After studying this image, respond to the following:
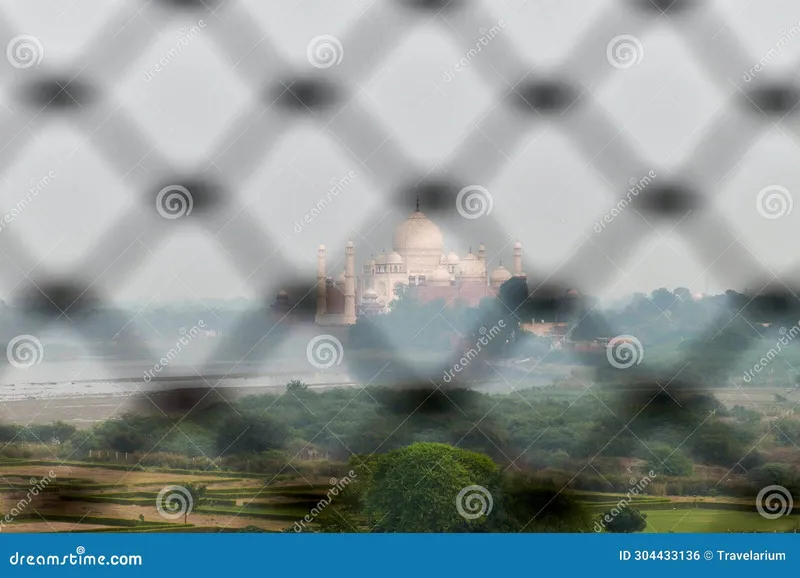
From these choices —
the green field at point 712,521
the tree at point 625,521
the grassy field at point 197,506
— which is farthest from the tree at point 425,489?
the green field at point 712,521

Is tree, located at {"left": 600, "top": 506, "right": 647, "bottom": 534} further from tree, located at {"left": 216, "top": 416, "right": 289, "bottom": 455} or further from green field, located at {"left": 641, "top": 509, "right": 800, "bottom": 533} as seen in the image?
tree, located at {"left": 216, "top": 416, "right": 289, "bottom": 455}

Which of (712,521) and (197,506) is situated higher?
(197,506)

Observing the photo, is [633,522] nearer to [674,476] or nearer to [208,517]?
[674,476]

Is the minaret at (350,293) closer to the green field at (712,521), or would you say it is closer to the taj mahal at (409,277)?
the taj mahal at (409,277)

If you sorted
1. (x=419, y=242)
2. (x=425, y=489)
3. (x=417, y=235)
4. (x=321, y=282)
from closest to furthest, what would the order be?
(x=425, y=489)
(x=321, y=282)
(x=417, y=235)
(x=419, y=242)

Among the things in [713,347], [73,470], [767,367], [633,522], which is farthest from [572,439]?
[73,470]

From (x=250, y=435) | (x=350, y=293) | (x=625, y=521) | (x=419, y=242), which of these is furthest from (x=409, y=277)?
(x=625, y=521)

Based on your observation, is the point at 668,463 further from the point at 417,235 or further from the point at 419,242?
the point at 419,242
